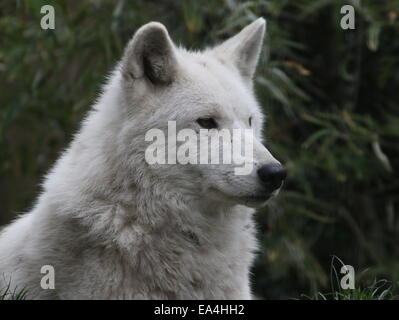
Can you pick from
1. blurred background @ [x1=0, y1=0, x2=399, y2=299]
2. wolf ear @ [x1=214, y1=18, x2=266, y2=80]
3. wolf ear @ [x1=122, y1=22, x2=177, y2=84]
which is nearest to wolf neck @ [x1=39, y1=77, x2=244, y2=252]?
wolf ear @ [x1=122, y1=22, x2=177, y2=84]

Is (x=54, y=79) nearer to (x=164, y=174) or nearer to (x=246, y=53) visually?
(x=246, y=53)

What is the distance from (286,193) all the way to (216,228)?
4.75 m

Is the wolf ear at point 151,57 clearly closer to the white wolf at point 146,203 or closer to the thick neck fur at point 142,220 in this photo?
the white wolf at point 146,203

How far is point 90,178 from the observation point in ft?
12.1

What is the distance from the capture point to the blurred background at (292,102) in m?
7.79

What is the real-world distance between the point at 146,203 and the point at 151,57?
809mm

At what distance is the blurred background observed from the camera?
25.6 feet

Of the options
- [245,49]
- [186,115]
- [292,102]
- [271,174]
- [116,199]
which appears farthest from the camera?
[292,102]

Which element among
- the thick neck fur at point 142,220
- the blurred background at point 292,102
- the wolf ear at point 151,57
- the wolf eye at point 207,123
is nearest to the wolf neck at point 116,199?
the thick neck fur at point 142,220

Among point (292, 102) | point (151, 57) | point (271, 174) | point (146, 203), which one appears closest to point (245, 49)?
point (151, 57)

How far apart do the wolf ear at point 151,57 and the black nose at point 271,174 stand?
30.5 inches

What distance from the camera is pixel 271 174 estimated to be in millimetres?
3551

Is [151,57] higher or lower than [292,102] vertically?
higher

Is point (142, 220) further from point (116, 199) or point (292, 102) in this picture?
point (292, 102)
